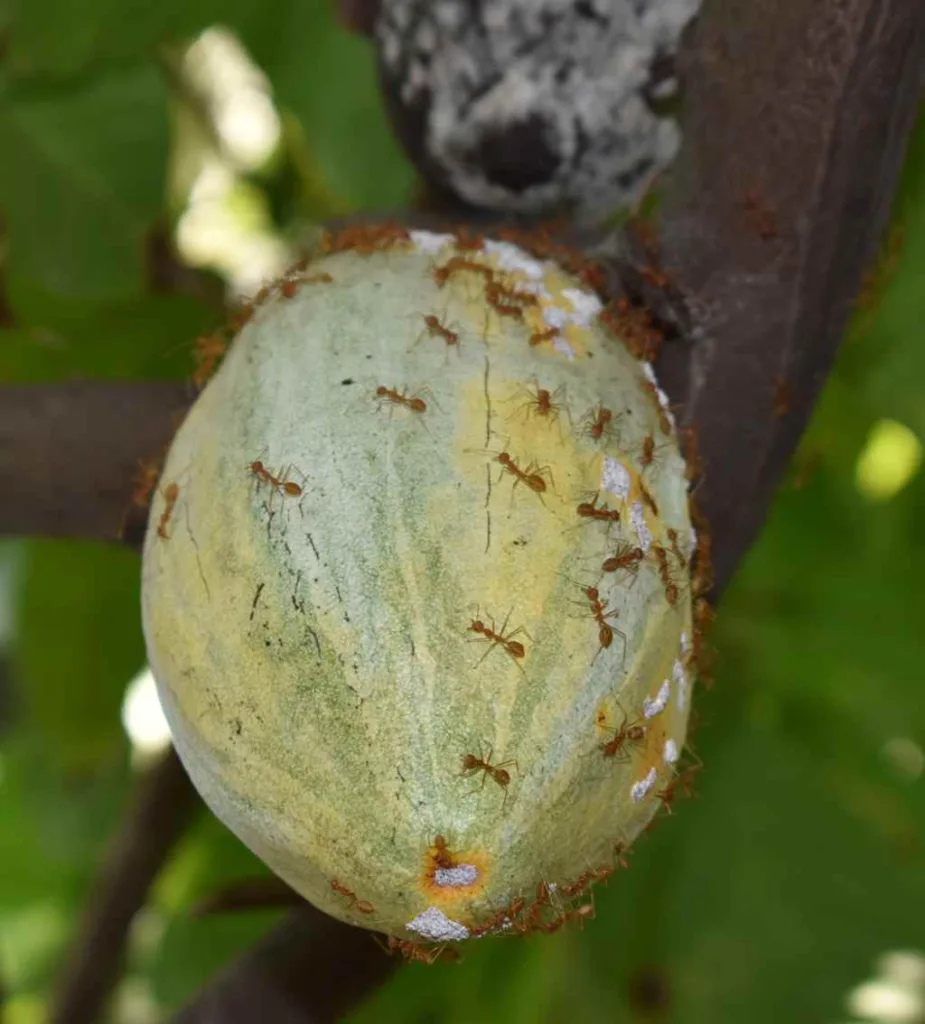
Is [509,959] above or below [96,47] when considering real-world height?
below

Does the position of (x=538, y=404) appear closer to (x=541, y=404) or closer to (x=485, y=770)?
(x=541, y=404)

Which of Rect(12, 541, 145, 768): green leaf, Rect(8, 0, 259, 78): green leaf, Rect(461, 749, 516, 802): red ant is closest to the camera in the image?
Rect(461, 749, 516, 802): red ant

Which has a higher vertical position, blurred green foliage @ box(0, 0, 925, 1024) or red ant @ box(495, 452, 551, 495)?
red ant @ box(495, 452, 551, 495)

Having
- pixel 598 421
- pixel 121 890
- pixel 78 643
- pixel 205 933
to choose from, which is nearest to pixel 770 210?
pixel 598 421

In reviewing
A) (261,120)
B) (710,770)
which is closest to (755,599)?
(710,770)

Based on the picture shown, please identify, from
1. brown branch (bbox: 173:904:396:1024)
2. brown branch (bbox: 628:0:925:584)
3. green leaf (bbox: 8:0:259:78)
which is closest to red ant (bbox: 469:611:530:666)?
brown branch (bbox: 628:0:925:584)

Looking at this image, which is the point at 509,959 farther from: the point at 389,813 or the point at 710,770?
the point at 389,813

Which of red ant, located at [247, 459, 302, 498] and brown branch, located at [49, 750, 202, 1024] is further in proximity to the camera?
brown branch, located at [49, 750, 202, 1024]

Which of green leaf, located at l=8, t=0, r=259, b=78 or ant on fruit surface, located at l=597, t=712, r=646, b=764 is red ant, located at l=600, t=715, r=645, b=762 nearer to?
ant on fruit surface, located at l=597, t=712, r=646, b=764
